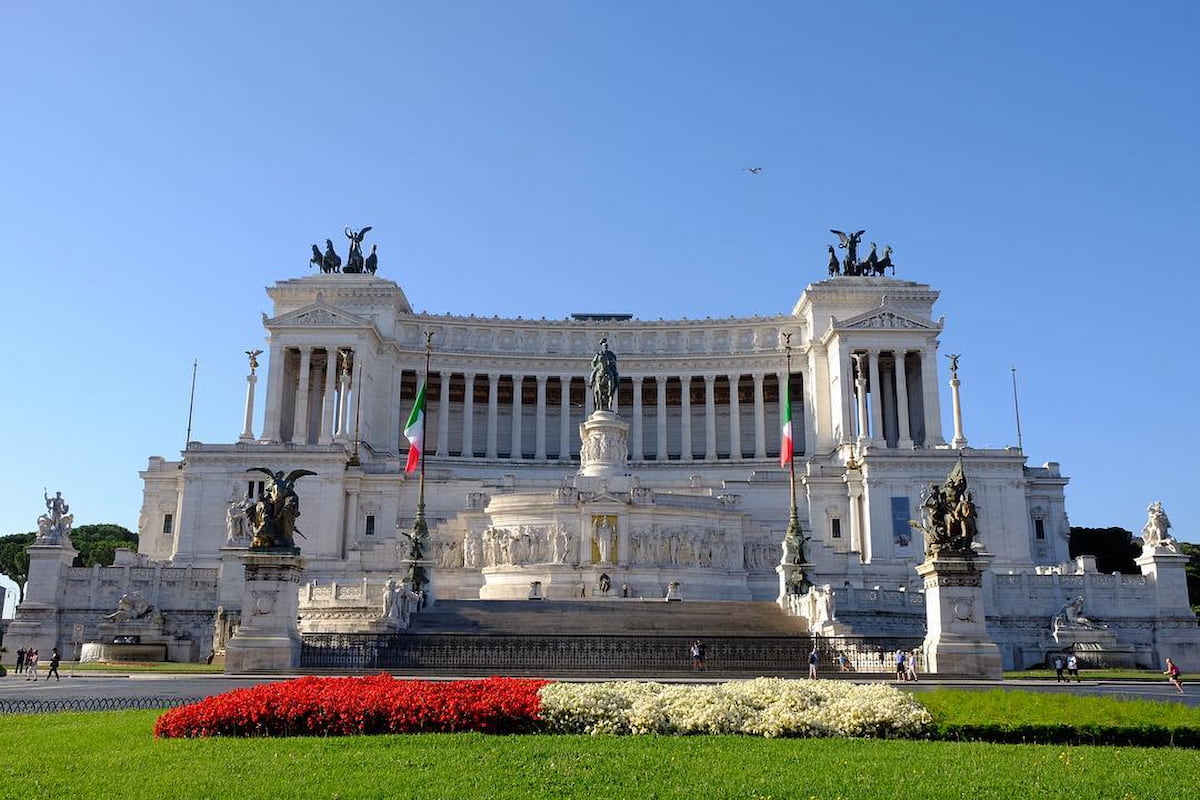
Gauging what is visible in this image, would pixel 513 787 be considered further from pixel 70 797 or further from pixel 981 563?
pixel 981 563

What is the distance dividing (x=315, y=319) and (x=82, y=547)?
45.8 m

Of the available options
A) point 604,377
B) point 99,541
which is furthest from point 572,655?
point 99,541

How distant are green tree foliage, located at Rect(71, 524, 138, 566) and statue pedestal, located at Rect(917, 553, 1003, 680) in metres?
90.5

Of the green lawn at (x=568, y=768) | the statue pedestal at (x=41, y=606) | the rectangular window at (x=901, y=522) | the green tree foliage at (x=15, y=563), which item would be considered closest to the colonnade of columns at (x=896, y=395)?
the rectangular window at (x=901, y=522)

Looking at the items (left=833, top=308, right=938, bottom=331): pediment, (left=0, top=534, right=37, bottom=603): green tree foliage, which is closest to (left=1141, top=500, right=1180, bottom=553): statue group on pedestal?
(left=833, top=308, right=938, bottom=331): pediment

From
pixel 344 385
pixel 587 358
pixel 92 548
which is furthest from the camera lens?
pixel 92 548

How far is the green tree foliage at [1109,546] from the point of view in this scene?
104 meters

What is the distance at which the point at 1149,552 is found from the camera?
191 ft

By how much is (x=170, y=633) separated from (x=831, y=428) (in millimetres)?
58911

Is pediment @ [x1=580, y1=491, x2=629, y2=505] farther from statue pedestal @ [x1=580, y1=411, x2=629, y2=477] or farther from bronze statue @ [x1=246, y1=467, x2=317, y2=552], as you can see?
bronze statue @ [x1=246, y1=467, x2=317, y2=552]

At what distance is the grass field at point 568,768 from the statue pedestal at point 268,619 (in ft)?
55.9

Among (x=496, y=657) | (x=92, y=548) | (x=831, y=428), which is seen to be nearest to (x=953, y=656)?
(x=496, y=657)

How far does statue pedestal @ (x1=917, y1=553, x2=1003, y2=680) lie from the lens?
115 feet

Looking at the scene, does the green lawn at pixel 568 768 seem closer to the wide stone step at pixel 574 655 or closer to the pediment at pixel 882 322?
the wide stone step at pixel 574 655
